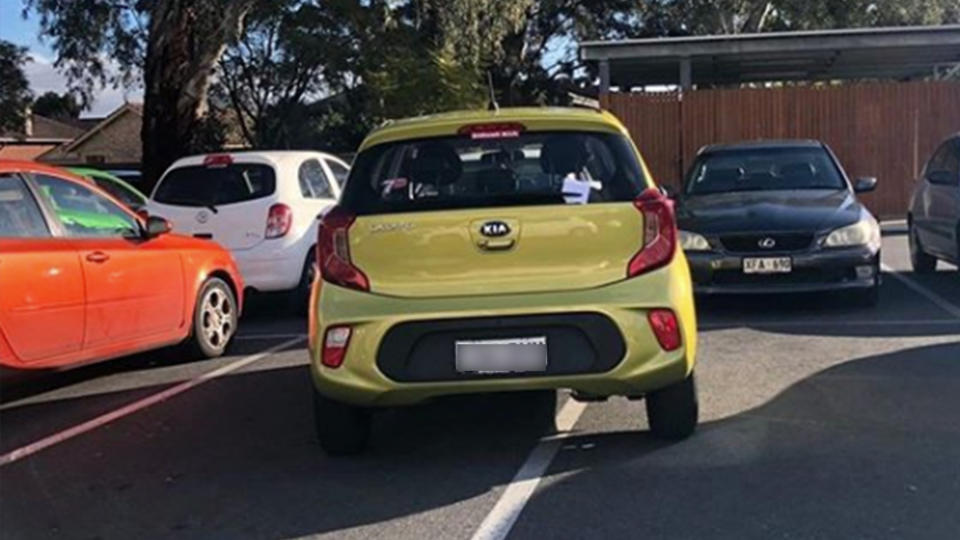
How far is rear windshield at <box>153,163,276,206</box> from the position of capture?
10.5 m

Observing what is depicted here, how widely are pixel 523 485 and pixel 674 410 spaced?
96cm

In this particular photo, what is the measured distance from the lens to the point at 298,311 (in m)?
11.0

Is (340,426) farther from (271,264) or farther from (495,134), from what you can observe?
(271,264)

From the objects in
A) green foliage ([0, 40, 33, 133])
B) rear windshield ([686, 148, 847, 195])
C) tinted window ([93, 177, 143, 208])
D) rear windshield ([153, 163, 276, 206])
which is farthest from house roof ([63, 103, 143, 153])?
rear windshield ([686, 148, 847, 195])

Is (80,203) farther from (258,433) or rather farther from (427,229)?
(427,229)

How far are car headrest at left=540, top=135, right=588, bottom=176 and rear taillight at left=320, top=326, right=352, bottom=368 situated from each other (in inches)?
52.1

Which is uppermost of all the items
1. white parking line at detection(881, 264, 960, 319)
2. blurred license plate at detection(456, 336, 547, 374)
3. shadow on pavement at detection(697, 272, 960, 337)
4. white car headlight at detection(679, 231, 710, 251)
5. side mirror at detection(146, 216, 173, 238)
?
side mirror at detection(146, 216, 173, 238)

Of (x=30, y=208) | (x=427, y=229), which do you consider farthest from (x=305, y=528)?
(x=30, y=208)

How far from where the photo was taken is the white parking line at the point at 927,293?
996 cm

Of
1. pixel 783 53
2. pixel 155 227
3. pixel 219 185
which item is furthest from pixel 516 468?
pixel 783 53

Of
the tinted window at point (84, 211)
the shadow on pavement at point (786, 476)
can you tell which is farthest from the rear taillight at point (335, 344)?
the tinted window at point (84, 211)

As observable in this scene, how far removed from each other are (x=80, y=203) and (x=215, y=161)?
300cm

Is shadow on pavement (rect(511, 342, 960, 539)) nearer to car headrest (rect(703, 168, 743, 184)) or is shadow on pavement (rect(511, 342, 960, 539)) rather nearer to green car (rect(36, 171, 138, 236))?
green car (rect(36, 171, 138, 236))

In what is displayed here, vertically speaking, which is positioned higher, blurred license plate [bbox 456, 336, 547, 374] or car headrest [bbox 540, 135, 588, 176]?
car headrest [bbox 540, 135, 588, 176]
